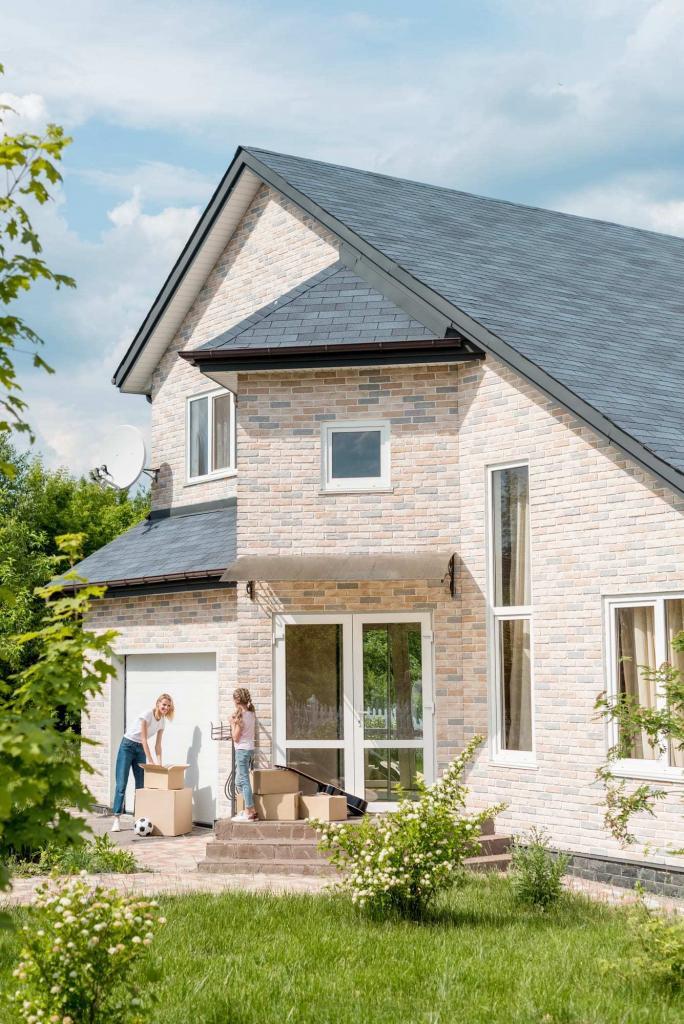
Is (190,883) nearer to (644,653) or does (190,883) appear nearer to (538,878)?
(538,878)

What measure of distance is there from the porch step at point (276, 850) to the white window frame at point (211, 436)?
244 inches

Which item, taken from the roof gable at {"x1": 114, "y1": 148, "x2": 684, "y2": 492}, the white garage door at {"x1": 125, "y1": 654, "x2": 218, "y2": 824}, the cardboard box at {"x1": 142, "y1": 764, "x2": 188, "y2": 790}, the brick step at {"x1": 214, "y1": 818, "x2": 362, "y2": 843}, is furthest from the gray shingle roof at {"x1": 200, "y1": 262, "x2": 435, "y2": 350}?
the cardboard box at {"x1": 142, "y1": 764, "x2": 188, "y2": 790}

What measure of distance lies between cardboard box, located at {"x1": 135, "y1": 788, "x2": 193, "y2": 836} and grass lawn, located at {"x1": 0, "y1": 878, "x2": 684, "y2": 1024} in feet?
16.1

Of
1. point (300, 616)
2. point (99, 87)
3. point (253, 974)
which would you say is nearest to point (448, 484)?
point (300, 616)

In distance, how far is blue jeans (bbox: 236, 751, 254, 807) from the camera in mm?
12617

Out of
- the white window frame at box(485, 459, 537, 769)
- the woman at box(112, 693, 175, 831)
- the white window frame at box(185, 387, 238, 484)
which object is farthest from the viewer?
the white window frame at box(185, 387, 238, 484)

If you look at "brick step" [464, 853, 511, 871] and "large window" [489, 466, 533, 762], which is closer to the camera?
"brick step" [464, 853, 511, 871]

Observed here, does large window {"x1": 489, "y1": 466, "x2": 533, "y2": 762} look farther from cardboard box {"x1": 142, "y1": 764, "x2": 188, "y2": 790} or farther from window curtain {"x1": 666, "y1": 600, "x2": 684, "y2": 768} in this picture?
cardboard box {"x1": 142, "y1": 764, "x2": 188, "y2": 790}

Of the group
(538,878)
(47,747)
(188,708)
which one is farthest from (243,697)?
(47,747)

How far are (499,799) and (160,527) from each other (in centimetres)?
784

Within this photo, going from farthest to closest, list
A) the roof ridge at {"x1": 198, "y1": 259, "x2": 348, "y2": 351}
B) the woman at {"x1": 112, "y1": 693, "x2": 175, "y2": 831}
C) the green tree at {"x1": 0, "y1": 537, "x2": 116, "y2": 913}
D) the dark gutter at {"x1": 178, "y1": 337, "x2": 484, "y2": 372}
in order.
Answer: the woman at {"x1": 112, "y1": 693, "x2": 175, "y2": 831} → the roof ridge at {"x1": 198, "y1": 259, "x2": 348, "y2": 351} → the dark gutter at {"x1": 178, "y1": 337, "x2": 484, "y2": 372} → the green tree at {"x1": 0, "y1": 537, "x2": 116, "y2": 913}

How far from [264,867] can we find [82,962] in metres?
6.30

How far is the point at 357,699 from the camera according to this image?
1335 cm

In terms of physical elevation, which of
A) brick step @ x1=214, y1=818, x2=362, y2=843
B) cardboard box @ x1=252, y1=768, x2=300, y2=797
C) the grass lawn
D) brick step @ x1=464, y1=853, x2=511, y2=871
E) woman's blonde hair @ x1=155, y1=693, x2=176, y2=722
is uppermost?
woman's blonde hair @ x1=155, y1=693, x2=176, y2=722
